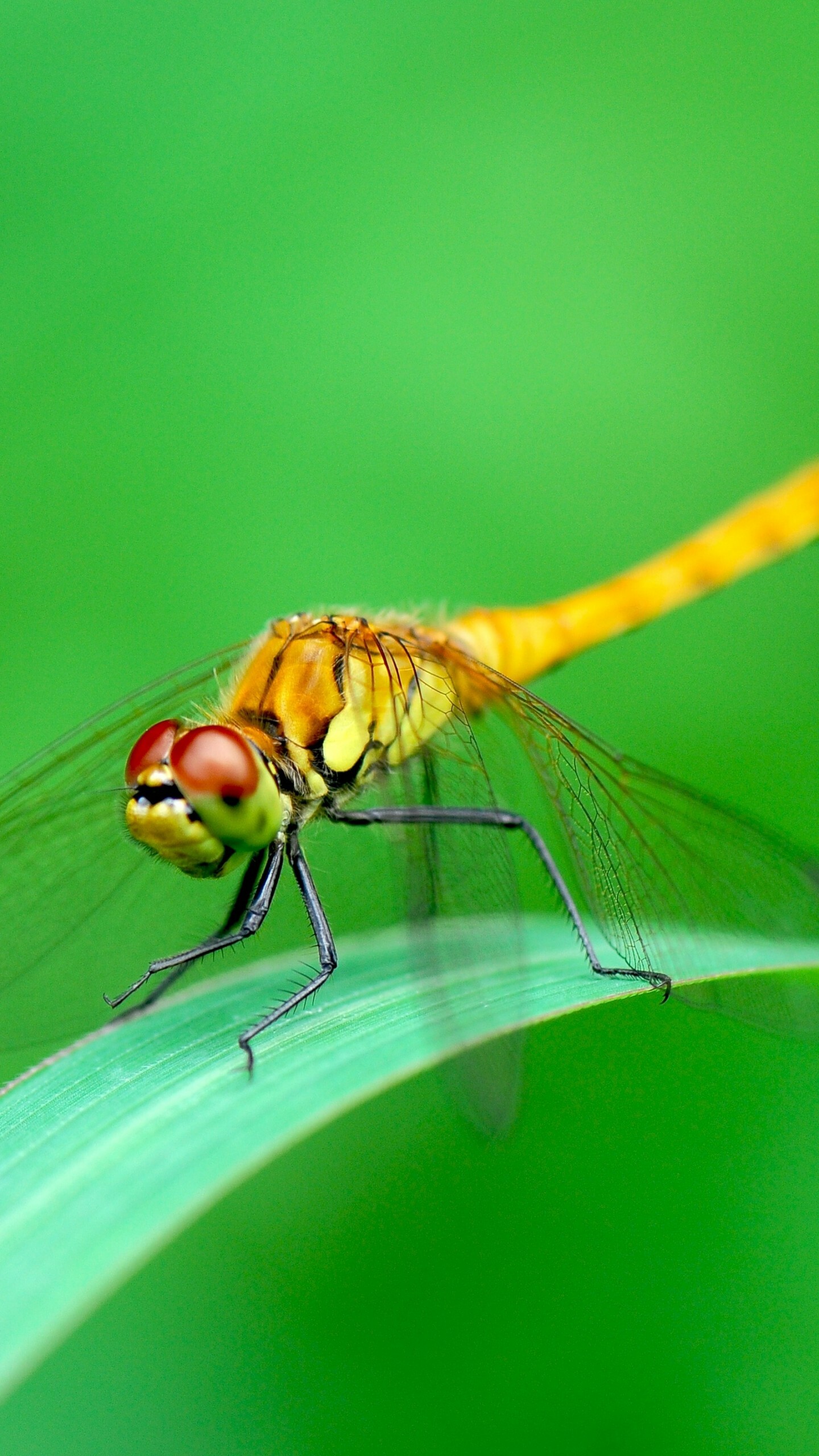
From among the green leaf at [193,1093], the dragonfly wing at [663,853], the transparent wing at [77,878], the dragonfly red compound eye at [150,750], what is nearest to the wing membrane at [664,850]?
the dragonfly wing at [663,853]

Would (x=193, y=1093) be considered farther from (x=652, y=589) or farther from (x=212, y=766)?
(x=652, y=589)

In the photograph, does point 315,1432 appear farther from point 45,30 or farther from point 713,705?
point 45,30

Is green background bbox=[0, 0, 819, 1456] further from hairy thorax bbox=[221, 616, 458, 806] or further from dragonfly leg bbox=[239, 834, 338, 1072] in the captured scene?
dragonfly leg bbox=[239, 834, 338, 1072]

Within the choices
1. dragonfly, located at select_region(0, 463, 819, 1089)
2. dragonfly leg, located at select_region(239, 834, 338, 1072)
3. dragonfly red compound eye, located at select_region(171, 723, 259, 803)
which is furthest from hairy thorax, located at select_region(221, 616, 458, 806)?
dragonfly red compound eye, located at select_region(171, 723, 259, 803)

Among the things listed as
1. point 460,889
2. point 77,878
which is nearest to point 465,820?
point 460,889

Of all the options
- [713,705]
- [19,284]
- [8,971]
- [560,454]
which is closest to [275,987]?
[8,971]
